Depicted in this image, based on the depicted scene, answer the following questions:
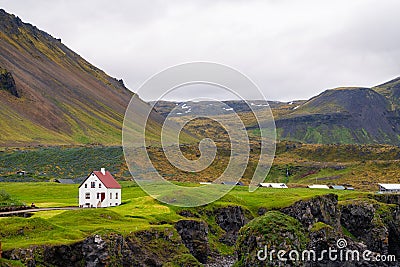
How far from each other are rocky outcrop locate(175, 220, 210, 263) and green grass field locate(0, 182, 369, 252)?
1.83m

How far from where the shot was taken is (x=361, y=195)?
369 feet

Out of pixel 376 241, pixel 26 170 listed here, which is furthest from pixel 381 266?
pixel 26 170

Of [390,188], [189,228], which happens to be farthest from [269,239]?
[390,188]

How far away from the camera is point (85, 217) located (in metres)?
68.8

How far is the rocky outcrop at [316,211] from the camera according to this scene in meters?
89.8

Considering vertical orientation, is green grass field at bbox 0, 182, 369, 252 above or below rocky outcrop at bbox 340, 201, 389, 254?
above

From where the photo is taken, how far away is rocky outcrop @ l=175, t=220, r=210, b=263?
243ft

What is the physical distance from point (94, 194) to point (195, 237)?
21039 millimetres

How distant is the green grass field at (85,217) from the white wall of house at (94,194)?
311cm

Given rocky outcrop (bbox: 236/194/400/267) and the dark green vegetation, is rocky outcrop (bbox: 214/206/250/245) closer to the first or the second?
the dark green vegetation

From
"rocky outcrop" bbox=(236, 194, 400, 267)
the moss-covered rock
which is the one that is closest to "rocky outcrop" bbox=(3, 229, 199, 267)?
the moss-covered rock

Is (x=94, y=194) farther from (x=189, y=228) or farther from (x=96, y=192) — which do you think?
→ (x=189, y=228)

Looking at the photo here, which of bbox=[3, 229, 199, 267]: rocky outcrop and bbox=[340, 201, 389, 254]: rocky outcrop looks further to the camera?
bbox=[340, 201, 389, 254]: rocky outcrop

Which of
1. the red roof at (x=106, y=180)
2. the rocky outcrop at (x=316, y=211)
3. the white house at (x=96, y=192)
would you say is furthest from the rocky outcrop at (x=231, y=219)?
the white house at (x=96, y=192)
